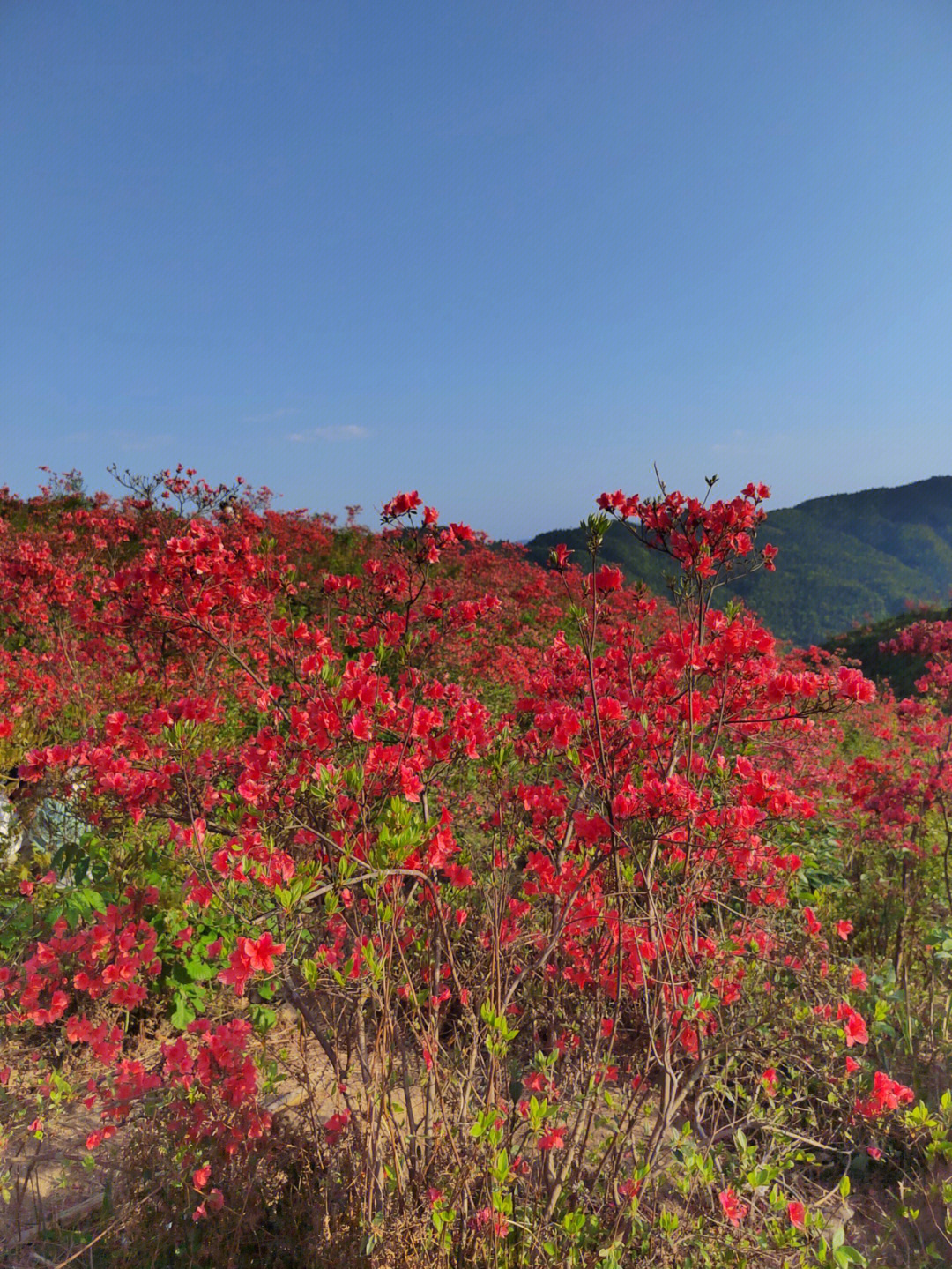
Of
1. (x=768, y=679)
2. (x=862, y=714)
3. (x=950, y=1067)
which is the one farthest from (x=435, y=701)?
(x=862, y=714)

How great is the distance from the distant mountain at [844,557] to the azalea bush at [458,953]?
24646 millimetres

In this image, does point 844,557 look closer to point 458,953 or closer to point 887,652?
point 887,652

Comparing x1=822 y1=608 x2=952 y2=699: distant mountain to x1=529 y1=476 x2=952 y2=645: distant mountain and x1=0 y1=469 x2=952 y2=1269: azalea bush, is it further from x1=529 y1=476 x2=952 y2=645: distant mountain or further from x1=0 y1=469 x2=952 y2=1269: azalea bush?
x1=0 y1=469 x2=952 y2=1269: azalea bush

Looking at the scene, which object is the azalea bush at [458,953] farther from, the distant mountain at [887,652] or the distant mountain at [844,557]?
the distant mountain at [844,557]

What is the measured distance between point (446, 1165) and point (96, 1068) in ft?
6.92

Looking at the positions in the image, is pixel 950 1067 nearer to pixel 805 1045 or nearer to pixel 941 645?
pixel 805 1045

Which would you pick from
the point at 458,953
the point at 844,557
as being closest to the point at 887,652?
the point at 458,953

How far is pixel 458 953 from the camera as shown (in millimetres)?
3049

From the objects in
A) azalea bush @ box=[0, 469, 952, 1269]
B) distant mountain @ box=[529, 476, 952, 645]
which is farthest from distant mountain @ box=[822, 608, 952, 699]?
azalea bush @ box=[0, 469, 952, 1269]

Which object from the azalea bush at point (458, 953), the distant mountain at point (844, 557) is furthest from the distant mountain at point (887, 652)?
the azalea bush at point (458, 953)

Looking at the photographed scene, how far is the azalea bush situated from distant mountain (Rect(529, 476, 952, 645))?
24.6m

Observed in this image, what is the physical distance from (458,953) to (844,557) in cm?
4516

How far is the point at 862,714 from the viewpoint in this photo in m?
10.1

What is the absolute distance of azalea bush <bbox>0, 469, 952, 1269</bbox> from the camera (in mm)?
1834
